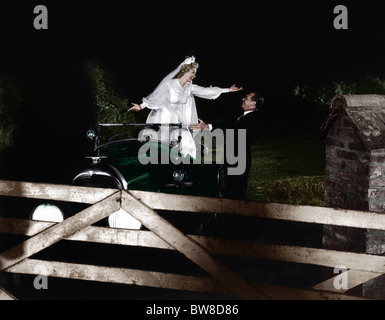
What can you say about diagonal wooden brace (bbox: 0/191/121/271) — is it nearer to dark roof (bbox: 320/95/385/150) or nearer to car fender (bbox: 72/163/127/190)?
car fender (bbox: 72/163/127/190)

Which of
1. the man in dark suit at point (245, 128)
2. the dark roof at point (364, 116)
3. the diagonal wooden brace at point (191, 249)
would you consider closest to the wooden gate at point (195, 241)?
the diagonal wooden brace at point (191, 249)

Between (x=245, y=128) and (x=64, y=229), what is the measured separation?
2.47 m

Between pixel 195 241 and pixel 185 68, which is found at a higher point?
pixel 185 68

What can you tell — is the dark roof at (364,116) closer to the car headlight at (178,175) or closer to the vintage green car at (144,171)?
the car headlight at (178,175)

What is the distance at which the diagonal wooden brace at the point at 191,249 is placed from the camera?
2.95 metres

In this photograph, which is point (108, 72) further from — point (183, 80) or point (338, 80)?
point (338, 80)

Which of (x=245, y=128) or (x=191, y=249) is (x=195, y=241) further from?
(x=245, y=128)

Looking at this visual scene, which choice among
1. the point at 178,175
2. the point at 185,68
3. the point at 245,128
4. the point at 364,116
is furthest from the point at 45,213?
the point at 364,116

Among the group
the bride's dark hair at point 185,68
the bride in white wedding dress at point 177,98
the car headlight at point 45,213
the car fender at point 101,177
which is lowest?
the car headlight at point 45,213

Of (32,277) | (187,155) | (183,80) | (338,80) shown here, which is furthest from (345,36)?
(32,277)

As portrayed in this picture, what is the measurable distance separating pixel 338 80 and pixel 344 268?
143 inches

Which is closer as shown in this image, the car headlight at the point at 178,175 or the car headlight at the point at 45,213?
the car headlight at the point at 45,213

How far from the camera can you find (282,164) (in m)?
6.75
